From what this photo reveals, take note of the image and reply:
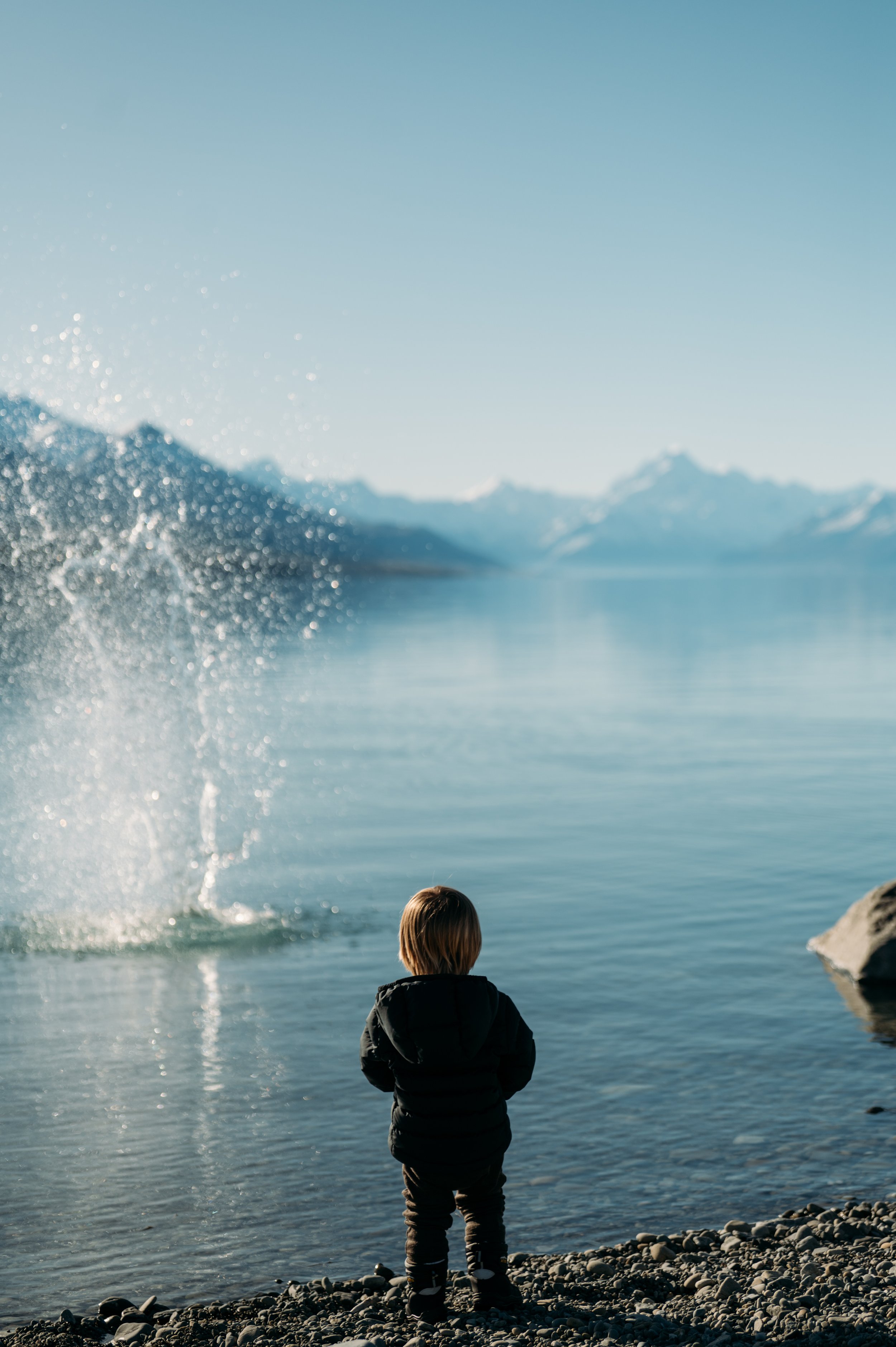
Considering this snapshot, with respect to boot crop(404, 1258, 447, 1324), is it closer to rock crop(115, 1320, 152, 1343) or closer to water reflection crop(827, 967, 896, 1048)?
rock crop(115, 1320, 152, 1343)

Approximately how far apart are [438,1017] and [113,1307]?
139 inches

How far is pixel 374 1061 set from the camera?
727cm

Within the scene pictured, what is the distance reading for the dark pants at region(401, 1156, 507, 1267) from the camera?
24.2 feet

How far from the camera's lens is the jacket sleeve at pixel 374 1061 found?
726 cm

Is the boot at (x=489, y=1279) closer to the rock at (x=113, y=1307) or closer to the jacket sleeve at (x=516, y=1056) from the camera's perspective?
the jacket sleeve at (x=516, y=1056)

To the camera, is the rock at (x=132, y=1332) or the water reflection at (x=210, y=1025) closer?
the rock at (x=132, y=1332)

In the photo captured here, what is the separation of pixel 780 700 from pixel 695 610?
95.6m

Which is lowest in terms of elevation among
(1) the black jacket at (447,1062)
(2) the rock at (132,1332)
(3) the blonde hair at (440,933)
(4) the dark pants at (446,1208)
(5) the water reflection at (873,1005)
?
(5) the water reflection at (873,1005)

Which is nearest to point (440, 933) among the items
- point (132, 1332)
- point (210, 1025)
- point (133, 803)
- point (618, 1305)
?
point (618, 1305)

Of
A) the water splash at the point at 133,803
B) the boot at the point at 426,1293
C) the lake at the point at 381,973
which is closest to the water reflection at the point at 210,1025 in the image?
the lake at the point at 381,973

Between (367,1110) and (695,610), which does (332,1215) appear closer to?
(367,1110)

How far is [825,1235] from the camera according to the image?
9438 millimetres

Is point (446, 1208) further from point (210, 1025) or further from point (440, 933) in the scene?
point (210, 1025)

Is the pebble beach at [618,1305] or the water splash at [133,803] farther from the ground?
the water splash at [133,803]
